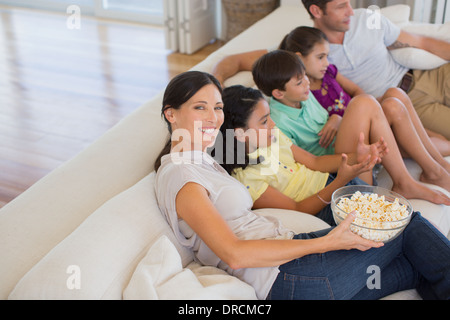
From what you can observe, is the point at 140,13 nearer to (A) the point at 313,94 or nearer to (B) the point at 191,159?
(A) the point at 313,94

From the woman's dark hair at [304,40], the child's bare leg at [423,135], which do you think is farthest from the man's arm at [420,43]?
the woman's dark hair at [304,40]

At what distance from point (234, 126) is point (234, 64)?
74cm

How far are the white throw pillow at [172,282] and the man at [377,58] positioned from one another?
1283 mm

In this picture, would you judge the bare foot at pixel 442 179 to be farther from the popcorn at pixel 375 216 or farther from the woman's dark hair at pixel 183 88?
the woman's dark hair at pixel 183 88

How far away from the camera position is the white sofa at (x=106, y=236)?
3.93 feet

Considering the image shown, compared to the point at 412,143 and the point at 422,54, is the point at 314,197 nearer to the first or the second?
the point at 412,143

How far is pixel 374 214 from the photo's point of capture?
147 centimetres

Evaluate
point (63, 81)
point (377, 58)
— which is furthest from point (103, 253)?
point (63, 81)

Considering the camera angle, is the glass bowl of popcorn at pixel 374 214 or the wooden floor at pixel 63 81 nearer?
the glass bowl of popcorn at pixel 374 214

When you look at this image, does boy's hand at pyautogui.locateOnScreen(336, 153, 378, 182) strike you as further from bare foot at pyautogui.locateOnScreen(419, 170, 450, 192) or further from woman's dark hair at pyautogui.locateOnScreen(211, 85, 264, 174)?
bare foot at pyautogui.locateOnScreen(419, 170, 450, 192)

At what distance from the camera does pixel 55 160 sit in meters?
2.94

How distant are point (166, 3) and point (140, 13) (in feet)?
3.15

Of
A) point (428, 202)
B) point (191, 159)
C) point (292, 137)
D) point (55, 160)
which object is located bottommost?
point (55, 160)

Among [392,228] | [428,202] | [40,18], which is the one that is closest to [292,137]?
[428,202]
